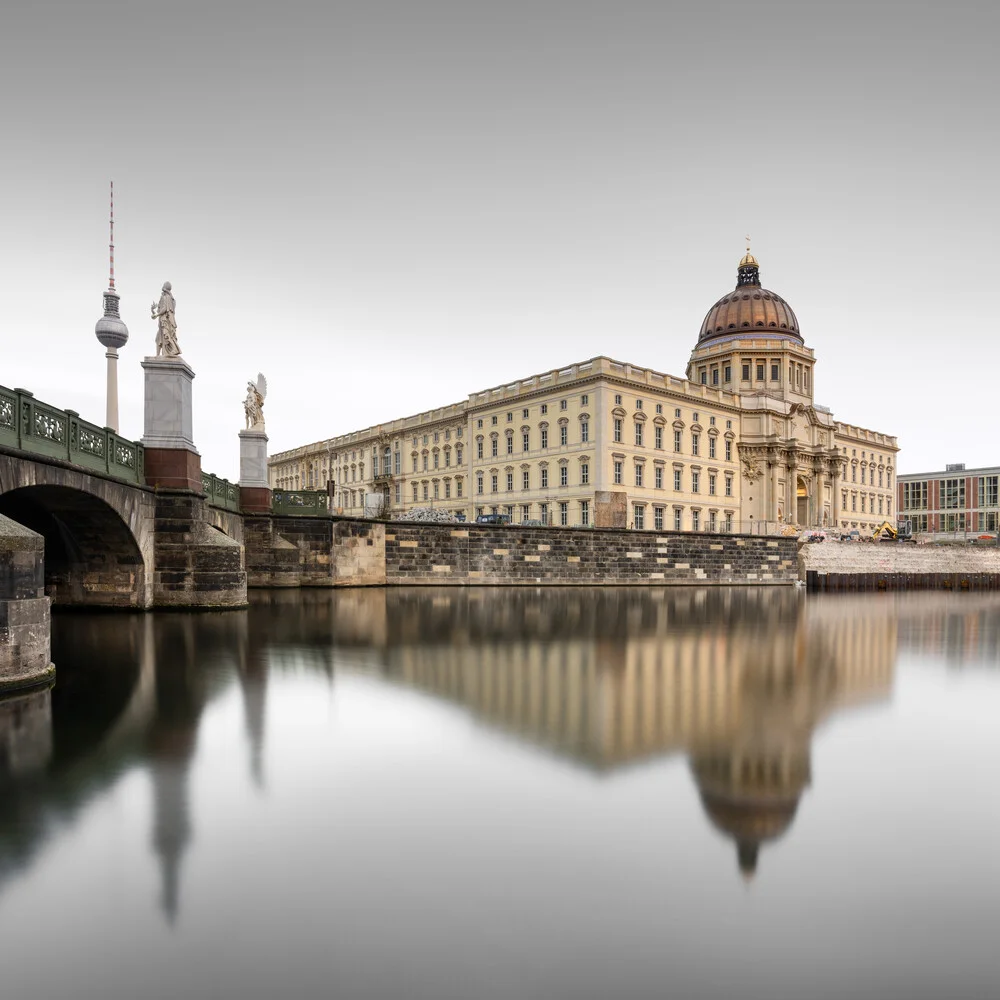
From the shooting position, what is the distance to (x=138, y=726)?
21.6 feet

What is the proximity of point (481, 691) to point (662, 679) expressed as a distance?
2516 mm

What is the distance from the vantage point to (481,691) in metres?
8.39

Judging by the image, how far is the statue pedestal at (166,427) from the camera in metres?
16.8

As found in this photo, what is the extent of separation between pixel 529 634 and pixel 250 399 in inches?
641

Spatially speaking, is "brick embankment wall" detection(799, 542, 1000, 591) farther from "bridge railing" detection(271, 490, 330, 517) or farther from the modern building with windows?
the modern building with windows

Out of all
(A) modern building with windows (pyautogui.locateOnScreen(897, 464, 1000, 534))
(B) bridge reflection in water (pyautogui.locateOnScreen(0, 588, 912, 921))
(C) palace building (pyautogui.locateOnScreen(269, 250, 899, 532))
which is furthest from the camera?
(A) modern building with windows (pyautogui.locateOnScreen(897, 464, 1000, 534))

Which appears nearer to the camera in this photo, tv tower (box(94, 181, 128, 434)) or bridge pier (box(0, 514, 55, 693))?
bridge pier (box(0, 514, 55, 693))

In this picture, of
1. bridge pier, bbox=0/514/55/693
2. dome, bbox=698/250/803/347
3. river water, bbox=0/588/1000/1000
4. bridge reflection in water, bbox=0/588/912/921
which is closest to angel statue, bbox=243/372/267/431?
bridge reflection in water, bbox=0/588/912/921

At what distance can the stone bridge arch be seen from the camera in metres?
14.2

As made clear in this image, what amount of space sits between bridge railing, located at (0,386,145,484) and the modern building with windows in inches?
4251

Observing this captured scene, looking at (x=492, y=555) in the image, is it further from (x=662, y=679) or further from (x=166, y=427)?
(x=662, y=679)

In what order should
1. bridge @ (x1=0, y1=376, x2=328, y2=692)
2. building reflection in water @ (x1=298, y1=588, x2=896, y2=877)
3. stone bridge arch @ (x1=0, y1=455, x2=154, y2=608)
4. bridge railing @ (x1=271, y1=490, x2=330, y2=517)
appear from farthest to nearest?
bridge railing @ (x1=271, y1=490, x2=330, y2=517), stone bridge arch @ (x1=0, y1=455, x2=154, y2=608), bridge @ (x1=0, y1=376, x2=328, y2=692), building reflection in water @ (x1=298, y1=588, x2=896, y2=877)

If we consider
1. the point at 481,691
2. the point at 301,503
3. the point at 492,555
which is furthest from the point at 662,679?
the point at 492,555

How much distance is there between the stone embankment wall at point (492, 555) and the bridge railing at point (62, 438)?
10.6 meters
